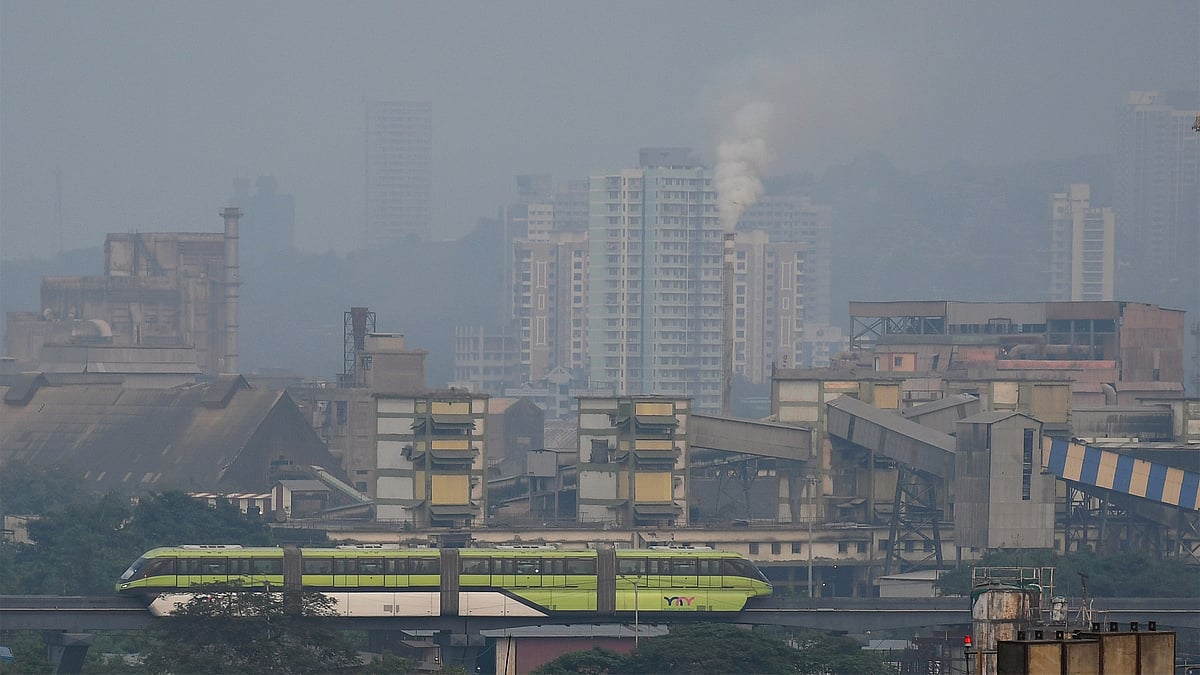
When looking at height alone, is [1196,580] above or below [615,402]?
below

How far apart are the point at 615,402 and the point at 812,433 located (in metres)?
8.99

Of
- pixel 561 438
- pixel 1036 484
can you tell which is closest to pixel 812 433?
pixel 1036 484

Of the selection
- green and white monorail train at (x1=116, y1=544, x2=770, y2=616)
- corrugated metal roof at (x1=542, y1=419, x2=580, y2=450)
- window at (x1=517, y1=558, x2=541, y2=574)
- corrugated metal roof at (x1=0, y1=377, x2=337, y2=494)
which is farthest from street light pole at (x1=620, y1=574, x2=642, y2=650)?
corrugated metal roof at (x1=542, y1=419, x2=580, y2=450)

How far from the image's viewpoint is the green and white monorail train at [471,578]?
6525cm

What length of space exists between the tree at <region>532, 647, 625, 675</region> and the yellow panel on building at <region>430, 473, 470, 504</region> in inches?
1309

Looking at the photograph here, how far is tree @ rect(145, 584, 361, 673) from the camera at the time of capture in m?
56.2

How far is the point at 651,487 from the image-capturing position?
294ft

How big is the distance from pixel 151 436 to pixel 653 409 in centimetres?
4574

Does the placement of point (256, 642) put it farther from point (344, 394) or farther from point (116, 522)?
A: point (344, 394)

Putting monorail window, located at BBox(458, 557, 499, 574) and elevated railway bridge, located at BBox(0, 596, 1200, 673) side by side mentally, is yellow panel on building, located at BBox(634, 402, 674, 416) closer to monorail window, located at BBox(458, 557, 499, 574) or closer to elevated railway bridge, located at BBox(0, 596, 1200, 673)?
elevated railway bridge, located at BBox(0, 596, 1200, 673)

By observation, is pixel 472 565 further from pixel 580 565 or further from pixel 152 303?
pixel 152 303

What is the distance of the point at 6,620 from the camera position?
62.6 m

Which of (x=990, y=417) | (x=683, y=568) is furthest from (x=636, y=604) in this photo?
(x=990, y=417)

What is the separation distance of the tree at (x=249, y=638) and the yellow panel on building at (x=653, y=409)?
2942cm
